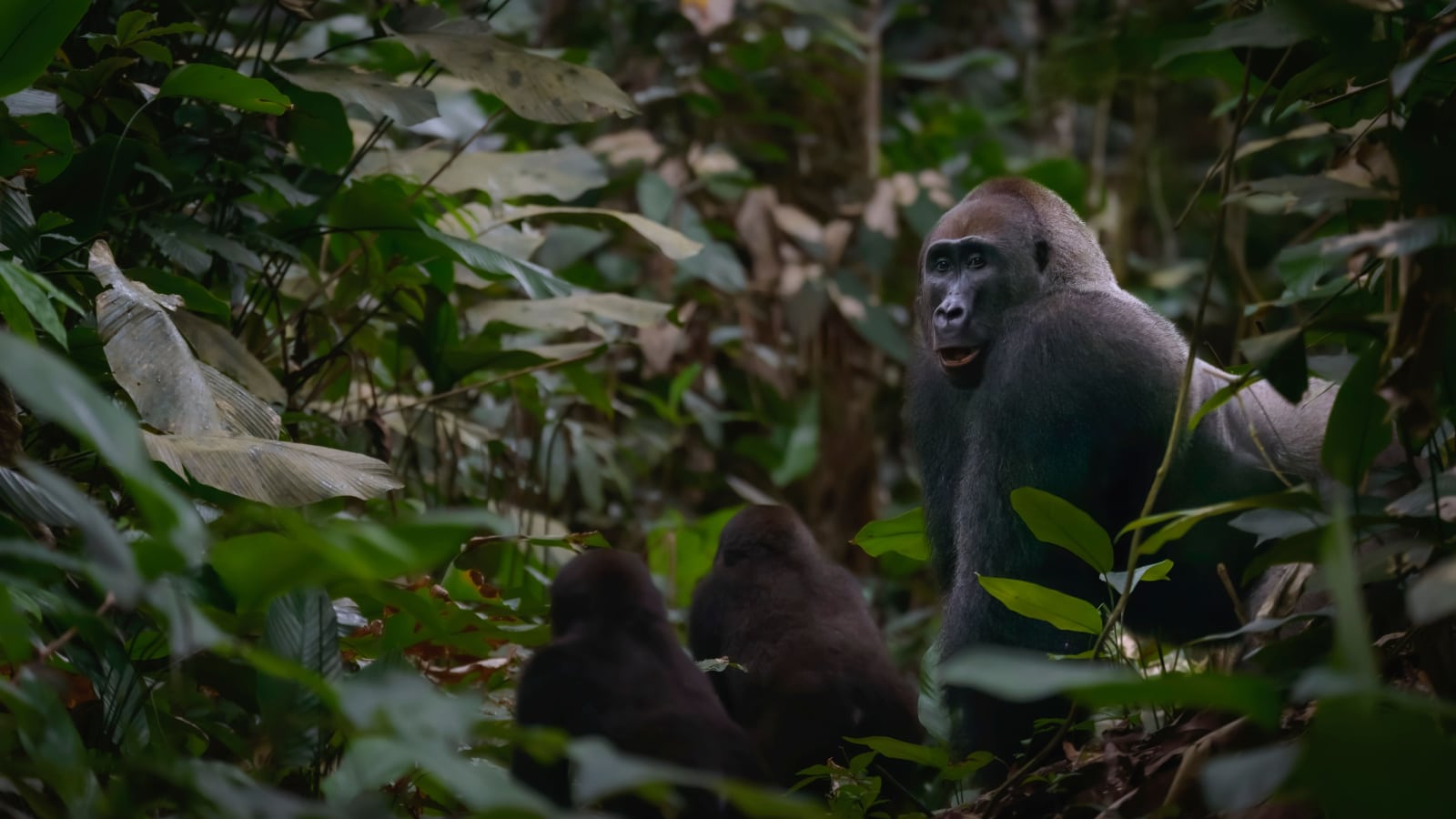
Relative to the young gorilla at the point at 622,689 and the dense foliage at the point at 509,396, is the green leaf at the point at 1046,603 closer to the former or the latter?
the dense foliage at the point at 509,396

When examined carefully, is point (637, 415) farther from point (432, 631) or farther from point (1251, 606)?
point (432, 631)

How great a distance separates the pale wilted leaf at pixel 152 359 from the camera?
2.37 m

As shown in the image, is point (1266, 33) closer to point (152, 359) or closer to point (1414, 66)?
point (1414, 66)

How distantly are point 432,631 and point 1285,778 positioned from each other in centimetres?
138

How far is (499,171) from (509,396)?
83cm

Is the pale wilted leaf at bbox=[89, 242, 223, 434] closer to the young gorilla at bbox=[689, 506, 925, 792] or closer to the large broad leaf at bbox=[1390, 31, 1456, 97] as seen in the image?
the young gorilla at bbox=[689, 506, 925, 792]

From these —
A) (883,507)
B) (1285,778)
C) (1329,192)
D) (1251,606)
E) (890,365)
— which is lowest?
(883,507)

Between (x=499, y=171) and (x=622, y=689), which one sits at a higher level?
(x=499, y=171)

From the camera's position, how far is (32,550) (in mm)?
1375

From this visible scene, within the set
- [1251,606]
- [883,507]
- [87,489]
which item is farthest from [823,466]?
[87,489]

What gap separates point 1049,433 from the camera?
3229mm

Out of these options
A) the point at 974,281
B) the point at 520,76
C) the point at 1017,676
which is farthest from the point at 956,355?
the point at 1017,676

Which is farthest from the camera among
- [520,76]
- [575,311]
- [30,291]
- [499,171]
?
[499,171]

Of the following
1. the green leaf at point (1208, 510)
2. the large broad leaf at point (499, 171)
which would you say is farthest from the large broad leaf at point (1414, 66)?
the large broad leaf at point (499, 171)
